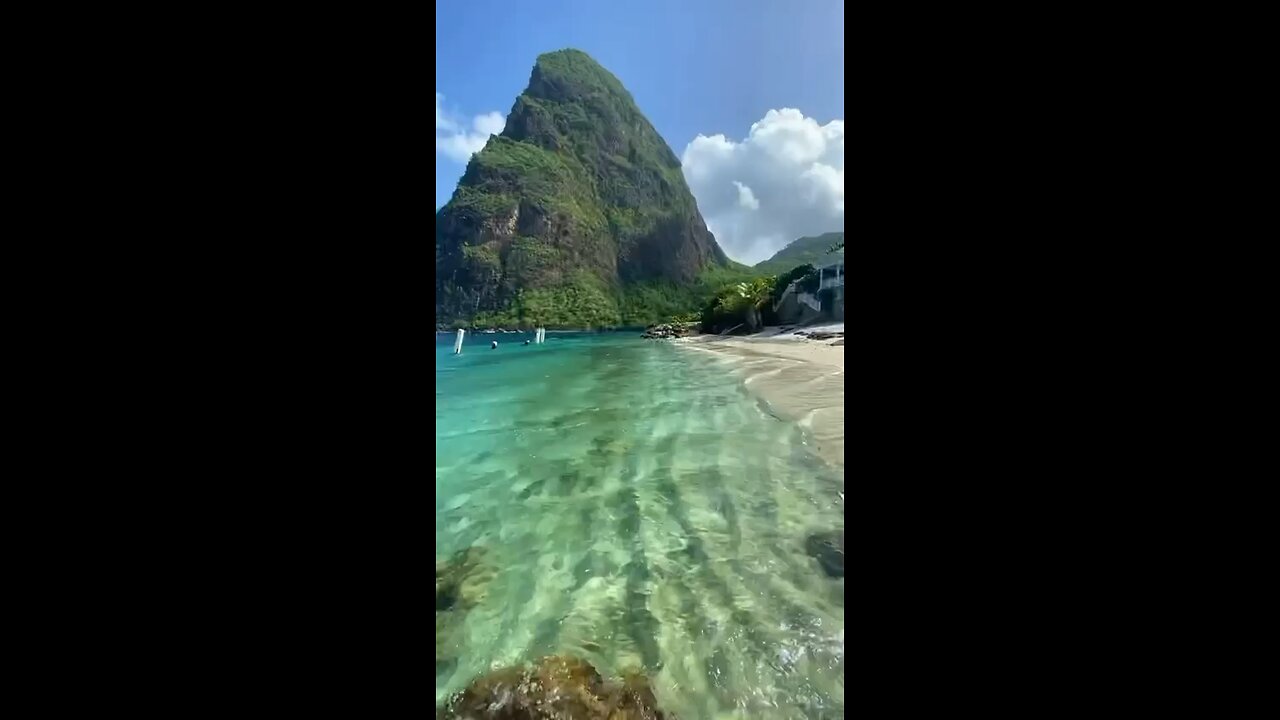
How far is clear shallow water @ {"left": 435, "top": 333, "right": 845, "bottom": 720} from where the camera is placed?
3760 mm

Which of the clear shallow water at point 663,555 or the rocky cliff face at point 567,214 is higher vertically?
the rocky cliff face at point 567,214

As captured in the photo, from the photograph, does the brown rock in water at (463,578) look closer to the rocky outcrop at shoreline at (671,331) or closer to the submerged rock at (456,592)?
the submerged rock at (456,592)

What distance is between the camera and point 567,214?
93750 millimetres

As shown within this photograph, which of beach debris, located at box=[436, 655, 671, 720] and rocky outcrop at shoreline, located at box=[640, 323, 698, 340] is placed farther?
rocky outcrop at shoreline, located at box=[640, 323, 698, 340]

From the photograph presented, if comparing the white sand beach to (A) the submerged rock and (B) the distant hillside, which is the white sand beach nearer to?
(A) the submerged rock

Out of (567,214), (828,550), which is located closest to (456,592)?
(828,550)

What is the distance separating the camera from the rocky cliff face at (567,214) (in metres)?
84.2

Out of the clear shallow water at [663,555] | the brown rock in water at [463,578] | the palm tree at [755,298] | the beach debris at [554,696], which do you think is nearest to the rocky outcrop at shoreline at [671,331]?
the palm tree at [755,298]

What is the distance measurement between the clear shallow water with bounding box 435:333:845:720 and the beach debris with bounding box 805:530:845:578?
4.3 inches

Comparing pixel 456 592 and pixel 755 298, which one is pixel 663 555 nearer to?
pixel 456 592

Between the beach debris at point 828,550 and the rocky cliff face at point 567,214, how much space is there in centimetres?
7703

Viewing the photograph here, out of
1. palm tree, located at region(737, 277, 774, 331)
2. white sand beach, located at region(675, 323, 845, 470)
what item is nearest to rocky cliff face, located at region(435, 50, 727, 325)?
palm tree, located at region(737, 277, 774, 331)

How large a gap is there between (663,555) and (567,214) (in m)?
94.3
